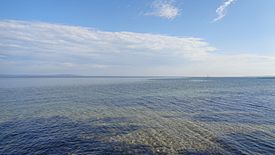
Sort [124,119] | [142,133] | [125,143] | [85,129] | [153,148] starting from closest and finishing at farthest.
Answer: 1. [153,148]
2. [125,143]
3. [142,133]
4. [85,129]
5. [124,119]

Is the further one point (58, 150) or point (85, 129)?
point (85, 129)

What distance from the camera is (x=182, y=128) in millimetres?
22922

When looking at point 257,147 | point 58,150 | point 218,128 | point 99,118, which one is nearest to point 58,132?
point 58,150

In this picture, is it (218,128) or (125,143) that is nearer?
(125,143)

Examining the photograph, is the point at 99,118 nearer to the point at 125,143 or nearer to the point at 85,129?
the point at 85,129

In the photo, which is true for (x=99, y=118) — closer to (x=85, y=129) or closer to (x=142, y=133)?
(x=85, y=129)

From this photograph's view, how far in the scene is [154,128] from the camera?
22.9 metres

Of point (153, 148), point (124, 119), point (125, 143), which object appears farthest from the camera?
point (124, 119)

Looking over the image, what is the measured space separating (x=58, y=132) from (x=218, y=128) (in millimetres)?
17257

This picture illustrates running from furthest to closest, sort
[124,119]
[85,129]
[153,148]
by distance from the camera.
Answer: [124,119]
[85,129]
[153,148]

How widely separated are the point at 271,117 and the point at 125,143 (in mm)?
21724

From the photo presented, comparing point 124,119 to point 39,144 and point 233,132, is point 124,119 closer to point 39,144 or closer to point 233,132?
point 39,144

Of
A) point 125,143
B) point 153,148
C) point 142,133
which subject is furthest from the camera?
point 142,133

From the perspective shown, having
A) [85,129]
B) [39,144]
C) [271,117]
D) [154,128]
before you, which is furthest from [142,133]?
[271,117]
